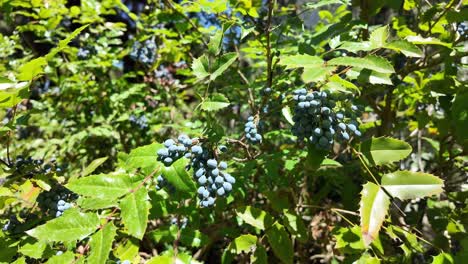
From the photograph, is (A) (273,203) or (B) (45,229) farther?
(A) (273,203)

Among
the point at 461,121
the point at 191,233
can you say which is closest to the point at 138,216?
the point at 191,233

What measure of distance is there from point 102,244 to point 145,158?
0.92ft

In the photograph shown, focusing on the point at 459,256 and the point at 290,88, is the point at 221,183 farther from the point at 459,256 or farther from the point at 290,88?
the point at 459,256

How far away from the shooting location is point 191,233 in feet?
5.29

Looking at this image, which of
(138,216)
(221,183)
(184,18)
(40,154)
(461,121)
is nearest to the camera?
(138,216)

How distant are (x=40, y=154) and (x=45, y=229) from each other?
55.5 inches

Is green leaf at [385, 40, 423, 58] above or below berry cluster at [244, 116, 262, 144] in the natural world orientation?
above

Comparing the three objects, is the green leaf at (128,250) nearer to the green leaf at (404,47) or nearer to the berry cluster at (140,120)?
the green leaf at (404,47)

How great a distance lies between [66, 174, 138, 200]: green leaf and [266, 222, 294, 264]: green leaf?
1.96ft

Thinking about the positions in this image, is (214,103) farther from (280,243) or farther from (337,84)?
(280,243)

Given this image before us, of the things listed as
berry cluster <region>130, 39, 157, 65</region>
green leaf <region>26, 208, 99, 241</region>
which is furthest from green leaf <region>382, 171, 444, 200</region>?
berry cluster <region>130, 39, 157, 65</region>

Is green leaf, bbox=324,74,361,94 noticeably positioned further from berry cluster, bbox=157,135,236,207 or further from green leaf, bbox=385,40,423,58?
berry cluster, bbox=157,135,236,207

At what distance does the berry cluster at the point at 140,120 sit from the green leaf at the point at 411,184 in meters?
1.85

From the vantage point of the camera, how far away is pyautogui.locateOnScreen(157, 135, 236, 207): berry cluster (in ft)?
3.91
